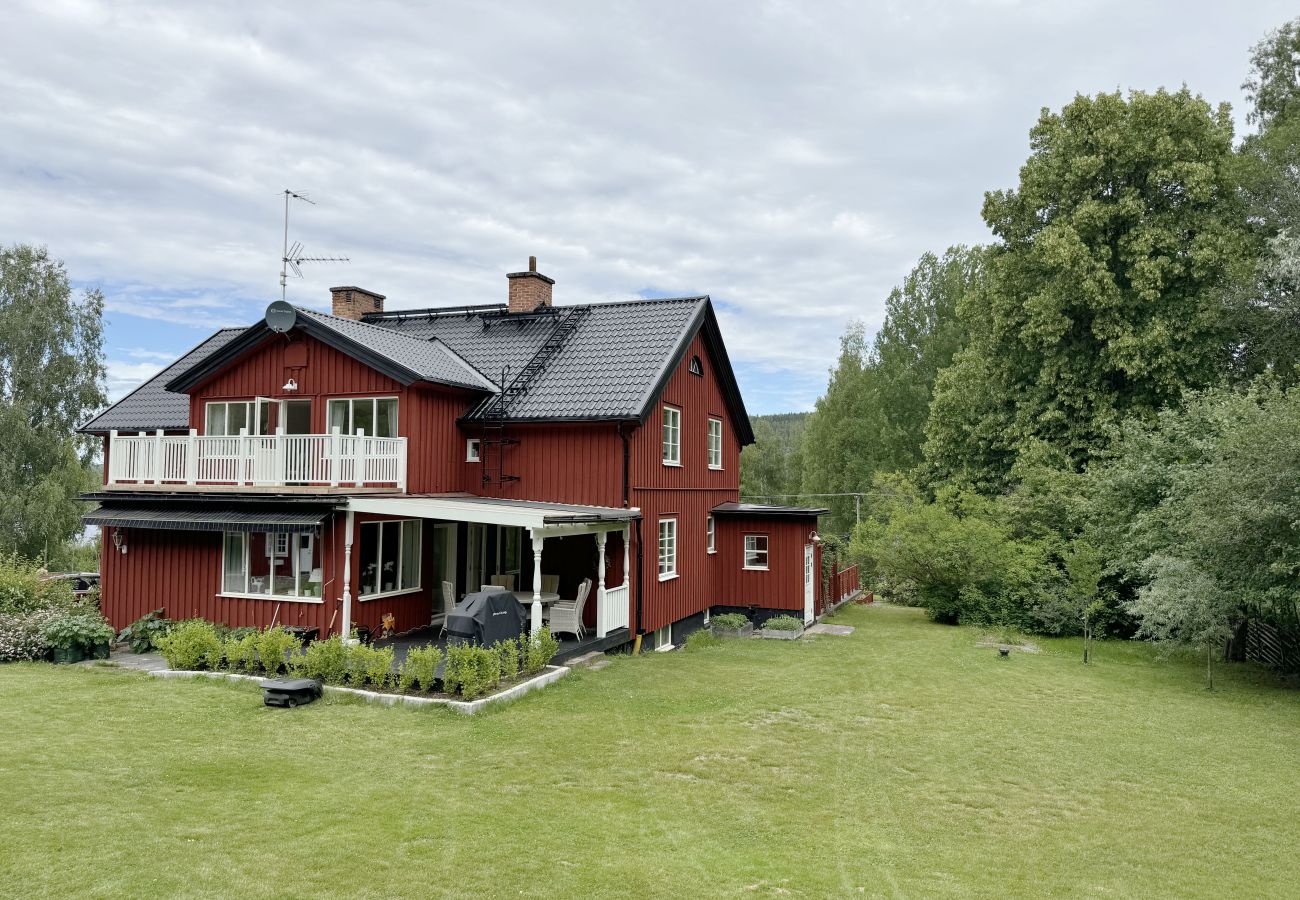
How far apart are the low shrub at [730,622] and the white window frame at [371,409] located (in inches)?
357

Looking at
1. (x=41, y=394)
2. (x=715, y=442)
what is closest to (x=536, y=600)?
(x=715, y=442)

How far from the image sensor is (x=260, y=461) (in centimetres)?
1527

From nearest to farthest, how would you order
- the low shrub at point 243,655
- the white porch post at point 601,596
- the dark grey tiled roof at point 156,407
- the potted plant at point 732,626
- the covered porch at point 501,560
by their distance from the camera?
the low shrub at point 243,655
the covered porch at point 501,560
the white porch post at point 601,596
the potted plant at point 732,626
the dark grey tiled roof at point 156,407

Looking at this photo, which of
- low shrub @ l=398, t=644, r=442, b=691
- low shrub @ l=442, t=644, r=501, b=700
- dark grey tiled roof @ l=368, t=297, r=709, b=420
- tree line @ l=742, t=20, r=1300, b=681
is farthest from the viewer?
tree line @ l=742, t=20, r=1300, b=681

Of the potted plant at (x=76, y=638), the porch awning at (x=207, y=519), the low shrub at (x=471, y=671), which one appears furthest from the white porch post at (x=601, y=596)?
the potted plant at (x=76, y=638)

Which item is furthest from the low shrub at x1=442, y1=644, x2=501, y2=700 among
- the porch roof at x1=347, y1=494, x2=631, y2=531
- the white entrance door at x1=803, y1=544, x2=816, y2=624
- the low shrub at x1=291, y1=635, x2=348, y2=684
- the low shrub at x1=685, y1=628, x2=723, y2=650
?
the white entrance door at x1=803, y1=544, x2=816, y2=624

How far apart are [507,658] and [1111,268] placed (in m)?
22.1

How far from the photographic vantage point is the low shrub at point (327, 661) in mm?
12242

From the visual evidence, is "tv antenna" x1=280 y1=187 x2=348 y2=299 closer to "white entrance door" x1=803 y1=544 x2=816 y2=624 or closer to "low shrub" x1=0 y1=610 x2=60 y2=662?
"low shrub" x1=0 y1=610 x2=60 y2=662

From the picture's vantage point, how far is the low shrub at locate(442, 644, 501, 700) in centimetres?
1151

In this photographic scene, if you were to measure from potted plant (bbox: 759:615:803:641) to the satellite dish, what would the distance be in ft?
40.9

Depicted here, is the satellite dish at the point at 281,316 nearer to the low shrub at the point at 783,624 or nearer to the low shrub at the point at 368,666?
the low shrub at the point at 368,666

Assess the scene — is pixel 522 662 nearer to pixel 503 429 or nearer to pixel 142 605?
pixel 503 429

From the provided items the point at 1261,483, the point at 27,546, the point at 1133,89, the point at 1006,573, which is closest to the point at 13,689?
the point at 1261,483
